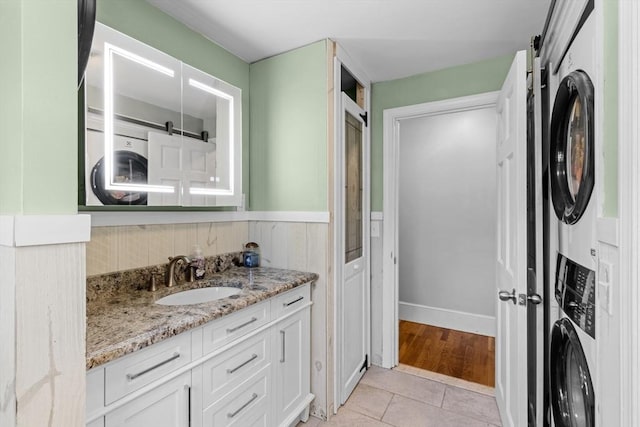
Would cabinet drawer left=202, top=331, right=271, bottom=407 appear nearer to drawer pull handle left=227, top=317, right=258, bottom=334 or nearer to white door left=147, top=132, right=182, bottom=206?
drawer pull handle left=227, top=317, right=258, bottom=334

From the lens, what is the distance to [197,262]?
1747 millimetres

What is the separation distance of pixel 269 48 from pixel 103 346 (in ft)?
6.18

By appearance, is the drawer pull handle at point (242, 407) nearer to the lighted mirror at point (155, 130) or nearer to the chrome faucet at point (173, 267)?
the chrome faucet at point (173, 267)

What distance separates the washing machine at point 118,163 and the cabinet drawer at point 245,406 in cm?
98

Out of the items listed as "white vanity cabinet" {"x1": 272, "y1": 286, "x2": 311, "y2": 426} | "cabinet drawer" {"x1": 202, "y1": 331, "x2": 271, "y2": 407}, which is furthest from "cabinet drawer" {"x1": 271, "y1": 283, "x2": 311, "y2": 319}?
"cabinet drawer" {"x1": 202, "y1": 331, "x2": 271, "y2": 407}

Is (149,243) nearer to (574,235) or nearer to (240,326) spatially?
(240,326)

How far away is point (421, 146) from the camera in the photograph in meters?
3.50

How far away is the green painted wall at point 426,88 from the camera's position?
2.17 m

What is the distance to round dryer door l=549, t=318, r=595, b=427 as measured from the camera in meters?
1.03

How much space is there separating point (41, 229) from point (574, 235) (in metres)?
1.70

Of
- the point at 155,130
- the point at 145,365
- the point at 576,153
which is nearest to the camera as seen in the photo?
the point at 145,365

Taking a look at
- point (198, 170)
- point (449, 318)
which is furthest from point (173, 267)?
point (449, 318)

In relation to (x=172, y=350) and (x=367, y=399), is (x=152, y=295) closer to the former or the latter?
(x=172, y=350)

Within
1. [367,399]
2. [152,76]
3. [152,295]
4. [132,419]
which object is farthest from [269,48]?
[367,399]
